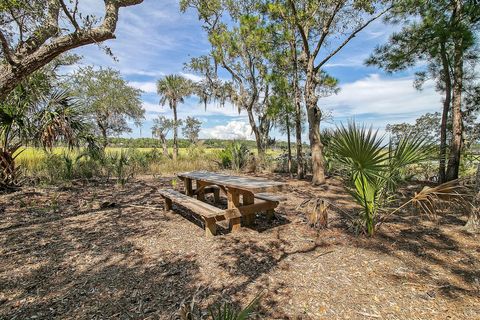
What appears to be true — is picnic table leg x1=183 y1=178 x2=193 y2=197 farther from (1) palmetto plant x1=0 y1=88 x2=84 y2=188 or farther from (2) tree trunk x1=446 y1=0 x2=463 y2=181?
(2) tree trunk x1=446 y1=0 x2=463 y2=181

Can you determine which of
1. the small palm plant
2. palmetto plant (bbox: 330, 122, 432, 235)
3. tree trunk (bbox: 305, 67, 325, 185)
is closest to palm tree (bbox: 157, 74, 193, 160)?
the small palm plant

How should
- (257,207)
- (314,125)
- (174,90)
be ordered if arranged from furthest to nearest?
(174,90)
(314,125)
(257,207)

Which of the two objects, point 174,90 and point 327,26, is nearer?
point 327,26

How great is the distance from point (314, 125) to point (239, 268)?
6285mm

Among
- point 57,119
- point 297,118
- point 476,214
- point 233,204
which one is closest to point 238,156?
point 297,118

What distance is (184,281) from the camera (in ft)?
8.73

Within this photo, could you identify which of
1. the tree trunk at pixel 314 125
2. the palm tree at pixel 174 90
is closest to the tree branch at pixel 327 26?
the tree trunk at pixel 314 125

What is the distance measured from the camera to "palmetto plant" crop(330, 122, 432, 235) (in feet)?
10.2

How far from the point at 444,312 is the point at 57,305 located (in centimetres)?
326

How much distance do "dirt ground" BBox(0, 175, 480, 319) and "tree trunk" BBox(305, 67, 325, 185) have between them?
139 inches

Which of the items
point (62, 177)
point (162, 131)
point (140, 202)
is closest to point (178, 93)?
point (162, 131)

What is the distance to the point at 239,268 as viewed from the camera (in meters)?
2.89

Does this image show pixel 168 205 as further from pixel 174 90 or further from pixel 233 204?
pixel 174 90

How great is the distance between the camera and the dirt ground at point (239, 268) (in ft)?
7.38
